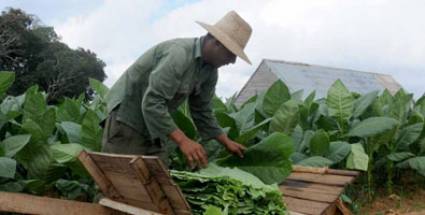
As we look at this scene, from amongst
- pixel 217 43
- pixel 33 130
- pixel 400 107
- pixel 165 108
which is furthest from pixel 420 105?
pixel 33 130

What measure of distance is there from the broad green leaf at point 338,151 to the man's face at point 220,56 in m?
1.30

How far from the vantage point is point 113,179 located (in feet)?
8.11

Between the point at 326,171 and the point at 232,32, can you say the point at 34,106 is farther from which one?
the point at 326,171

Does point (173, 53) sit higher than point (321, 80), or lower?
higher

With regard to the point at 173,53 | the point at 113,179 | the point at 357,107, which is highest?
the point at 173,53

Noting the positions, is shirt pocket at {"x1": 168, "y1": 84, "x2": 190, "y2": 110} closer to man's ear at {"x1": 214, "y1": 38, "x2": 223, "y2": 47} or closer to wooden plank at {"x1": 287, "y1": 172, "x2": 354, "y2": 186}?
man's ear at {"x1": 214, "y1": 38, "x2": 223, "y2": 47}

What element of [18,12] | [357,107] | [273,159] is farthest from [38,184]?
[18,12]

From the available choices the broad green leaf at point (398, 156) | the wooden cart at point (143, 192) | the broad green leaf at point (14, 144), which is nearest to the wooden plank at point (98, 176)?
the wooden cart at point (143, 192)

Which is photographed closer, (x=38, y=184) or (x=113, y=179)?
(x=113, y=179)

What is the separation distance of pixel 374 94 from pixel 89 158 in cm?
268

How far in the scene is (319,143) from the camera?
366cm

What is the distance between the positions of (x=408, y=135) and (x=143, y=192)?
2838 millimetres

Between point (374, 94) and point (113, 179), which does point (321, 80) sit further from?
point (113, 179)

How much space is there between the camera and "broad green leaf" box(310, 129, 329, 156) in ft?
11.9
